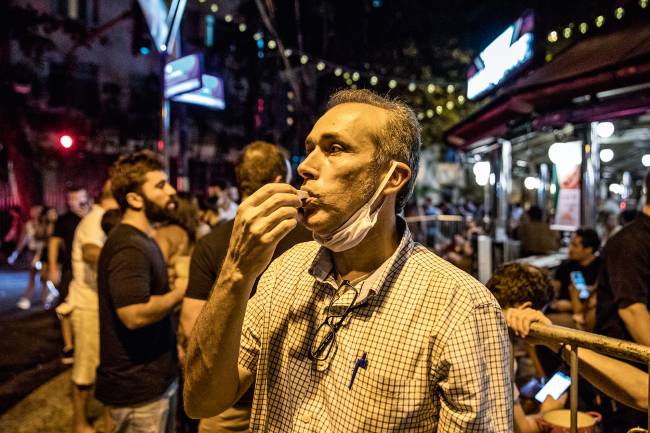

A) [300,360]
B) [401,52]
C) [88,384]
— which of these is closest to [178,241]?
[88,384]

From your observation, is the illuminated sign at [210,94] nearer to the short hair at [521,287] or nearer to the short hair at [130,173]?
the short hair at [130,173]

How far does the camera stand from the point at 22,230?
792 inches

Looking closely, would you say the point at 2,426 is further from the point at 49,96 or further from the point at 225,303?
the point at 49,96

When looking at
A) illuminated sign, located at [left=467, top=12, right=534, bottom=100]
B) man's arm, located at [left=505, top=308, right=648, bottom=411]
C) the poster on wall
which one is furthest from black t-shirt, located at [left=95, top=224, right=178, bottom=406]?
the poster on wall

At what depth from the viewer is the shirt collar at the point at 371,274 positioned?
1.61 m

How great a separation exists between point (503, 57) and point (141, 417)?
27.4 feet

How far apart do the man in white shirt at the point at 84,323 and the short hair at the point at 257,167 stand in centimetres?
224

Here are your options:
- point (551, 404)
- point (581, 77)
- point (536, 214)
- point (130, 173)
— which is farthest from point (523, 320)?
point (536, 214)

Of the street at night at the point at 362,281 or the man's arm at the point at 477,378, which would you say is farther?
the street at night at the point at 362,281

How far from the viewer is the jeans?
3174 mm

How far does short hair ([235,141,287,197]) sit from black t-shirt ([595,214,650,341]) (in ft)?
7.80

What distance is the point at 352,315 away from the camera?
1.62m

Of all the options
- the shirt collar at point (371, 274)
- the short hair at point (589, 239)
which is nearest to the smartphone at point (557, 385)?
the shirt collar at point (371, 274)

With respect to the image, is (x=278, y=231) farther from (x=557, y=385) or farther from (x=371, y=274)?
(x=557, y=385)
